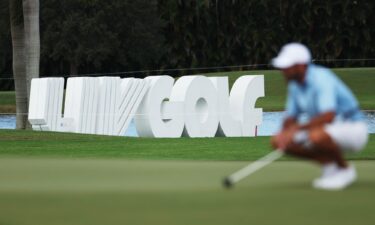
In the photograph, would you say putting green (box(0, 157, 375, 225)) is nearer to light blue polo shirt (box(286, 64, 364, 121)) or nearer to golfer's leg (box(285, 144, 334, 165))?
golfer's leg (box(285, 144, 334, 165))

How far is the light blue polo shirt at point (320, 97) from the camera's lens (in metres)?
8.46

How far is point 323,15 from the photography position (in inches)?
2726

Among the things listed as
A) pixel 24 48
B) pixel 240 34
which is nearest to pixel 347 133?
pixel 24 48

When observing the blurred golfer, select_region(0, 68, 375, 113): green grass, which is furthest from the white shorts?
select_region(0, 68, 375, 113): green grass

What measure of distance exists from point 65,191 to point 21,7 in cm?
2522

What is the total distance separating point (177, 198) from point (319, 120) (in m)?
1.37

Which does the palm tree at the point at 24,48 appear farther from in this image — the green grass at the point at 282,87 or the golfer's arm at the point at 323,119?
the golfer's arm at the point at 323,119

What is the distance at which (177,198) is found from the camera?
884 cm

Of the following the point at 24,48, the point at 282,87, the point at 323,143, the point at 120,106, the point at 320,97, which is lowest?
the point at 282,87

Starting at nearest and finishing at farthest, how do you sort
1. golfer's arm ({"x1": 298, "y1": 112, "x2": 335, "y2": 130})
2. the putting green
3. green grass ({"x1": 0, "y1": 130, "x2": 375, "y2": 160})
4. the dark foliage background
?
1. the putting green
2. golfer's arm ({"x1": 298, "y1": 112, "x2": 335, "y2": 130})
3. green grass ({"x1": 0, "y1": 130, "x2": 375, "y2": 160})
4. the dark foliage background

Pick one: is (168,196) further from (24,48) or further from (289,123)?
(24,48)

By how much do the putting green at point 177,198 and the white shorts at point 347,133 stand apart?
1.33 ft

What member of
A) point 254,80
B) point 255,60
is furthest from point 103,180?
point 255,60

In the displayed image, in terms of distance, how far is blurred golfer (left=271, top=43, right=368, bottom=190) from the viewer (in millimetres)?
8445
